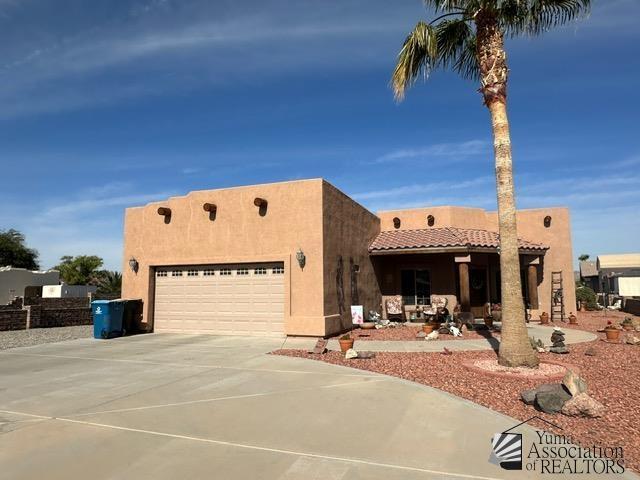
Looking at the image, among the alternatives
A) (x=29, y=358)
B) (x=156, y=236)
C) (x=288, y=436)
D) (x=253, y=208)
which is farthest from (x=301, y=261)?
(x=288, y=436)

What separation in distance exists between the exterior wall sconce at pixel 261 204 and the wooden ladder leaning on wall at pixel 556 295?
13.8 metres

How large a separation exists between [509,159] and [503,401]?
5165 millimetres

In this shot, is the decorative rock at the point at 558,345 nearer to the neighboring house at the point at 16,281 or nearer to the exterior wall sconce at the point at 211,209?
the exterior wall sconce at the point at 211,209

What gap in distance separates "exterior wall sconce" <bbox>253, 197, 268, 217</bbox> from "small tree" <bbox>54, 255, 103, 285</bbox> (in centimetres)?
4107

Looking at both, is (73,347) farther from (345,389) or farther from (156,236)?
(345,389)

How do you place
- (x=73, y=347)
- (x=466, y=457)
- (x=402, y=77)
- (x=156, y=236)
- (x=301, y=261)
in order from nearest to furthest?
(x=466, y=457), (x=402, y=77), (x=73, y=347), (x=301, y=261), (x=156, y=236)

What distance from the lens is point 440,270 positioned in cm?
1977

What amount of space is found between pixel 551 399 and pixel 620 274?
42.2 m

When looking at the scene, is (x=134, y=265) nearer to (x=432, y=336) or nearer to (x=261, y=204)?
(x=261, y=204)

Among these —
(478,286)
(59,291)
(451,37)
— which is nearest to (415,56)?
(451,37)

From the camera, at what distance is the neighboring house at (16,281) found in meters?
33.9

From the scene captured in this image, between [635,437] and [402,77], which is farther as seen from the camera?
[402,77]

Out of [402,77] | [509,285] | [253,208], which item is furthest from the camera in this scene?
[253,208]

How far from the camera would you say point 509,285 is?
9344mm
